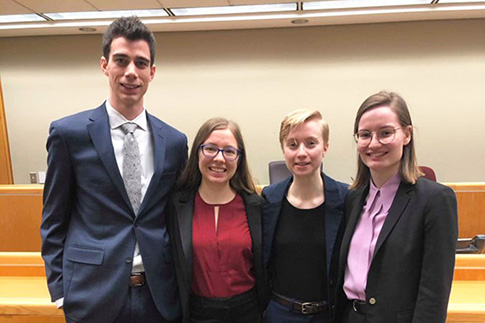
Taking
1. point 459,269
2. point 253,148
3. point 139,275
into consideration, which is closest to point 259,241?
point 139,275

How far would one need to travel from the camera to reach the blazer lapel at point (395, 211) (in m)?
1.22

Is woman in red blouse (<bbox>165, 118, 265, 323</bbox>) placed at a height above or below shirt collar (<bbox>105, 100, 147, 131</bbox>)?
below

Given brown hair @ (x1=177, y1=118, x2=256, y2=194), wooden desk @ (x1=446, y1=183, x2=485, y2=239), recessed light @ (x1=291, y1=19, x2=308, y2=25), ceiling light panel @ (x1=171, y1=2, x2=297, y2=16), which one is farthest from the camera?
recessed light @ (x1=291, y1=19, x2=308, y2=25)

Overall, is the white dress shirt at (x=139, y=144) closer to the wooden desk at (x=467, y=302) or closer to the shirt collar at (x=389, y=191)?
the shirt collar at (x=389, y=191)

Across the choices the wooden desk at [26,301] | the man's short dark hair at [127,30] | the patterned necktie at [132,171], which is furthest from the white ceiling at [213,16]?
the wooden desk at [26,301]

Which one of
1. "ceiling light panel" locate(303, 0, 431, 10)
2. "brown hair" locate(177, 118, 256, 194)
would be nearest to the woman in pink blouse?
"brown hair" locate(177, 118, 256, 194)

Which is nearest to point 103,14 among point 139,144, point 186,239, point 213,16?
point 213,16

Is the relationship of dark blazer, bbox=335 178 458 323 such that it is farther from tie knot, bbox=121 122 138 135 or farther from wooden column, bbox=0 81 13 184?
wooden column, bbox=0 81 13 184

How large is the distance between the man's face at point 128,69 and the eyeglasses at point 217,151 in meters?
0.35

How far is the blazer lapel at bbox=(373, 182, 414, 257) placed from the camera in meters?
1.22

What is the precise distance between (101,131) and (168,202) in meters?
0.41

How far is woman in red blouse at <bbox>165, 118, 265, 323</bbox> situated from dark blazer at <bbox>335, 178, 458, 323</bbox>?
495 mm

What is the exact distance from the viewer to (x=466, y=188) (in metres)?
3.44

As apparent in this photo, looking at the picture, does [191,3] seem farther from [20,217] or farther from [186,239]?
[186,239]
